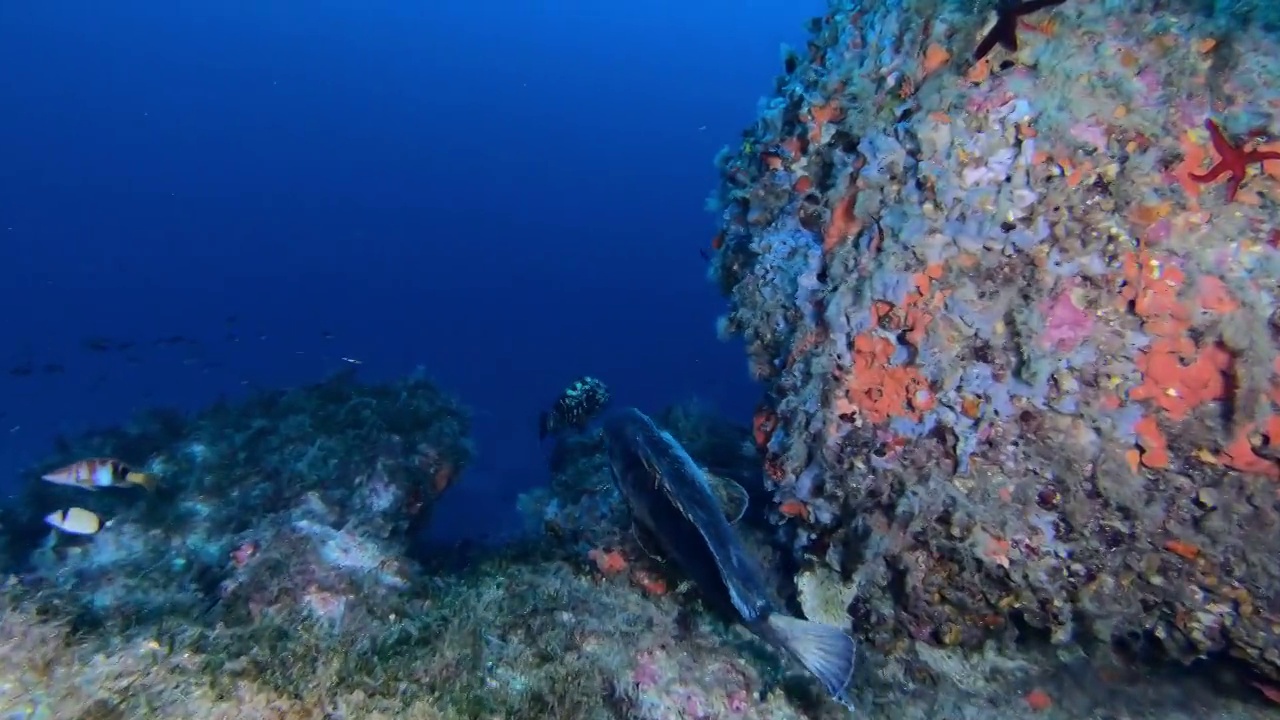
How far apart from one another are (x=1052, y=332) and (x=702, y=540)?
2.11 m

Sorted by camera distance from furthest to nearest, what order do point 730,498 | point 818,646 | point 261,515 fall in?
1. point 261,515
2. point 730,498
3. point 818,646

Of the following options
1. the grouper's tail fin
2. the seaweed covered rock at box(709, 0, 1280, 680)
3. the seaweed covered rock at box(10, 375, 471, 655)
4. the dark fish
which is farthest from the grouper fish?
the dark fish

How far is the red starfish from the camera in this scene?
2889mm

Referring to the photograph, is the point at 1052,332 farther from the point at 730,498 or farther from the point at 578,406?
the point at 578,406

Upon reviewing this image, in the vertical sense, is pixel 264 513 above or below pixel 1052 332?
below

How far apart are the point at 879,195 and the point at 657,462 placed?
6.65 ft

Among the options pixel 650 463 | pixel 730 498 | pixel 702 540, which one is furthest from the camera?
pixel 730 498

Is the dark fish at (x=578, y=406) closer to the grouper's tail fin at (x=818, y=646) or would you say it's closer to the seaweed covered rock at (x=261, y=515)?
the seaweed covered rock at (x=261, y=515)

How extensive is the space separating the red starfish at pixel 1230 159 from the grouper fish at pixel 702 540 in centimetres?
279

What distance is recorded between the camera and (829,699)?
142 inches

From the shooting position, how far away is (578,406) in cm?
884

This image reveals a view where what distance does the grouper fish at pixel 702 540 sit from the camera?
3.11 meters

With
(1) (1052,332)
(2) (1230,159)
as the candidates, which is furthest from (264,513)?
(2) (1230,159)

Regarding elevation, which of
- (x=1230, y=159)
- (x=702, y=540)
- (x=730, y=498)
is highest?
(x=1230, y=159)
